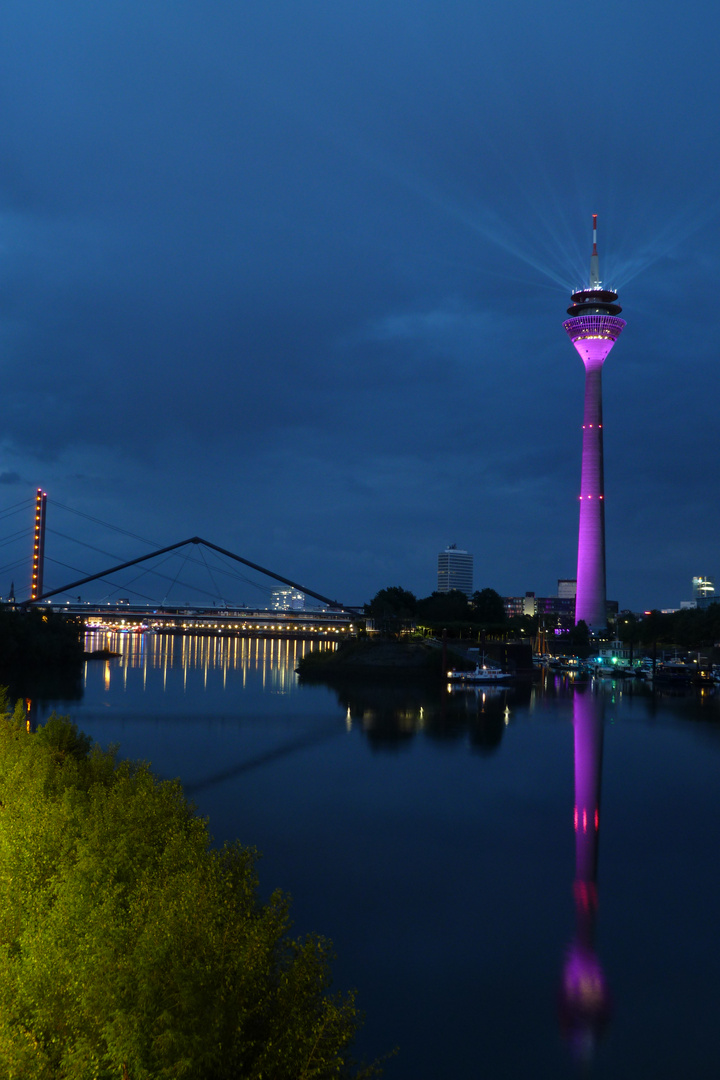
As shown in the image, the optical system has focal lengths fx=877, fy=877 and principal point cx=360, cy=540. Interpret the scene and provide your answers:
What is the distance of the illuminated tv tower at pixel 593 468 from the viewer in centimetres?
9438

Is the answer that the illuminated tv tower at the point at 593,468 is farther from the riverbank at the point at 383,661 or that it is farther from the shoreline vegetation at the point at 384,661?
the riverbank at the point at 383,661

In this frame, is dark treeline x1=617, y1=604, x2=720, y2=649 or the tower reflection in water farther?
dark treeline x1=617, y1=604, x2=720, y2=649

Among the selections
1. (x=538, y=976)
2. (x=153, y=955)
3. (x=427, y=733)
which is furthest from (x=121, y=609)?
(x=153, y=955)

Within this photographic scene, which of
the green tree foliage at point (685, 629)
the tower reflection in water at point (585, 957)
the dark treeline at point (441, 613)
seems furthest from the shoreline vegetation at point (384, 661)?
the tower reflection in water at point (585, 957)

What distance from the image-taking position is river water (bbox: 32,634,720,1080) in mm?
8617

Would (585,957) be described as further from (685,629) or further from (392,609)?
(685,629)

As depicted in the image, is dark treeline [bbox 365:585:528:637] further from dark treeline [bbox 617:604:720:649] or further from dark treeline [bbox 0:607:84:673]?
dark treeline [bbox 0:607:84:673]

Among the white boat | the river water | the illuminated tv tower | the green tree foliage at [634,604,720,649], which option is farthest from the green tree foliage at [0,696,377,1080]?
the illuminated tv tower

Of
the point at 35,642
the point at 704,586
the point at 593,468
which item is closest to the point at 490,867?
the point at 35,642

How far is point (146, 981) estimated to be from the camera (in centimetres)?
427

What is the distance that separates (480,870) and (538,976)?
3.74 meters

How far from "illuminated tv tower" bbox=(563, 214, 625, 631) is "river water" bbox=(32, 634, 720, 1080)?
63022 millimetres

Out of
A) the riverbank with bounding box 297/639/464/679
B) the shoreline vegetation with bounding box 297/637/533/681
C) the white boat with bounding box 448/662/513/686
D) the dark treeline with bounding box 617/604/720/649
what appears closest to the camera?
the white boat with bounding box 448/662/513/686

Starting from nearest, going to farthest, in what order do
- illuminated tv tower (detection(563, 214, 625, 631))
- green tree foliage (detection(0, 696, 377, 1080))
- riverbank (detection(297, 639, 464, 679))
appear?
green tree foliage (detection(0, 696, 377, 1080)) → riverbank (detection(297, 639, 464, 679)) → illuminated tv tower (detection(563, 214, 625, 631))
